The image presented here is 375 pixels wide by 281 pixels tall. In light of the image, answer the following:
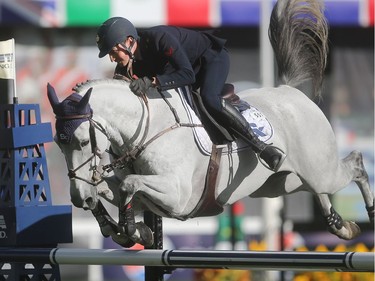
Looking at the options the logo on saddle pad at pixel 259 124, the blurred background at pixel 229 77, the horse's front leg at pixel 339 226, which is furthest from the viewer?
the blurred background at pixel 229 77

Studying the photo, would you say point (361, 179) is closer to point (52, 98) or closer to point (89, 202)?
point (89, 202)

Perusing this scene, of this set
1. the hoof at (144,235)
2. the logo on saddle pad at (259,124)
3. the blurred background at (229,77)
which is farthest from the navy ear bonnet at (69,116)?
the blurred background at (229,77)

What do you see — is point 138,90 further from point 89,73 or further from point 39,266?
point 89,73

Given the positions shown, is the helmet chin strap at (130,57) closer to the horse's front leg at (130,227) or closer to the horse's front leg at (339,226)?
the horse's front leg at (130,227)

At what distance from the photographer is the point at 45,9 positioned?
36.5ft

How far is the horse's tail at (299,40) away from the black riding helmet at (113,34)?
125cm

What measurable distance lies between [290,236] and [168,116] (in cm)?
472

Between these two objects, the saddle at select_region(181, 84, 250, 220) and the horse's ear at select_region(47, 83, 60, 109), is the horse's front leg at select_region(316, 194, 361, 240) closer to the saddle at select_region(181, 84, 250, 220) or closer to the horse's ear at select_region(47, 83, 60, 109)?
the saddle at select_region(181, 84, 250, 220)

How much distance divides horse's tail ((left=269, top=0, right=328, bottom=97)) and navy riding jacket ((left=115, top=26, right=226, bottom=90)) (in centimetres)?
68

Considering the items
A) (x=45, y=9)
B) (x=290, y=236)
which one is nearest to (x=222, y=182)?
(x=290, y=236)

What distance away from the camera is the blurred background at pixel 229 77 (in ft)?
36.6

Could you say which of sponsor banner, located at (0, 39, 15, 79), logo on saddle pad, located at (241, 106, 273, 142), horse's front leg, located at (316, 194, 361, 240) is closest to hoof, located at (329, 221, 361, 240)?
horse's front leg, located at (316, 194, 361, 240)

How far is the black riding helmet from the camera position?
5492mm

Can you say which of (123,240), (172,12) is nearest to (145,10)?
(172,12)
